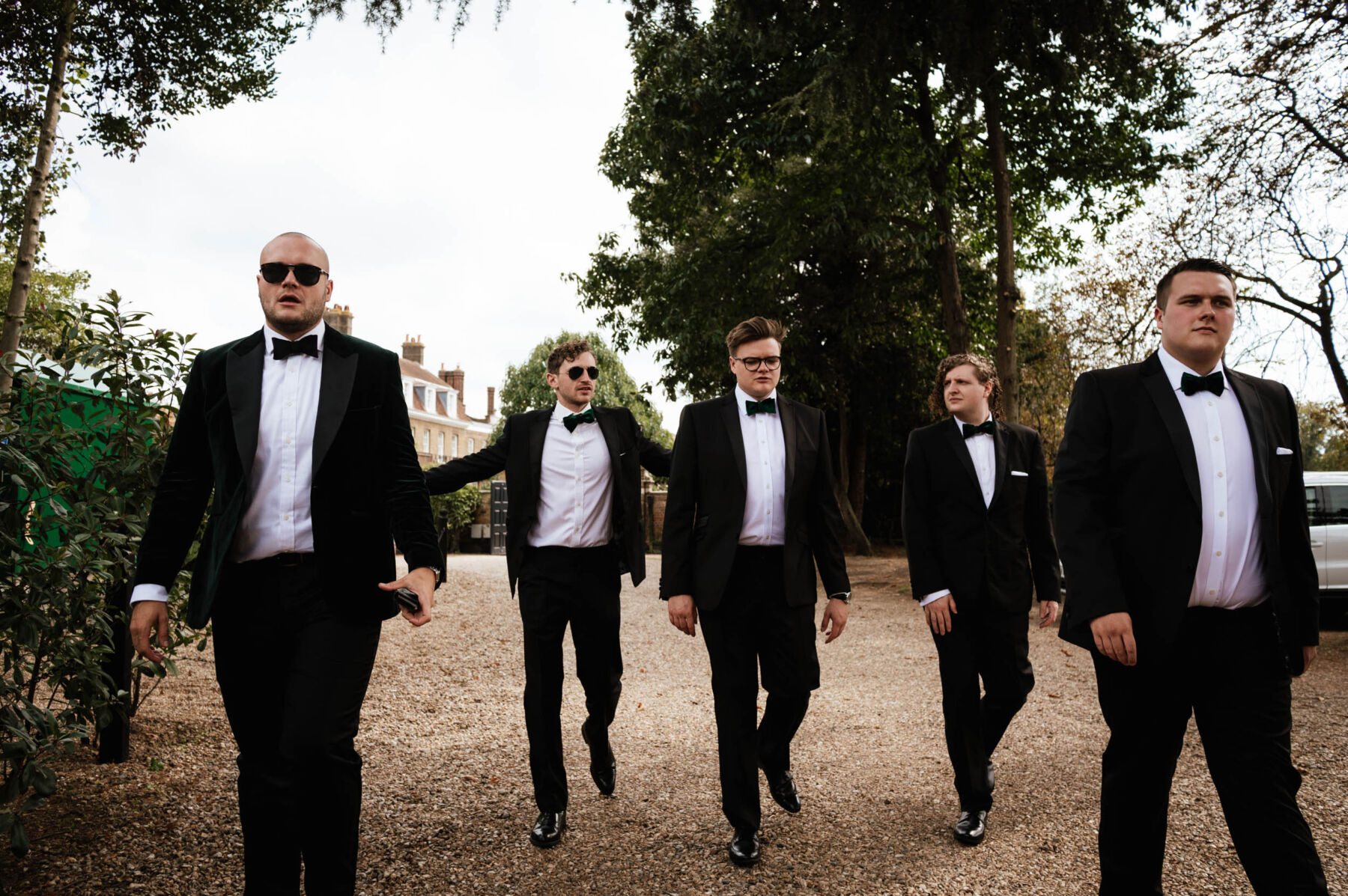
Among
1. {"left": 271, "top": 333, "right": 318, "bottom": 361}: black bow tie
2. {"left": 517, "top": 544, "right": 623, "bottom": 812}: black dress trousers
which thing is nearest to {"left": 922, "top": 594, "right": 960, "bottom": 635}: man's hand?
{"left": 517, "top": 544, "right": 623, "bottom": 812}: black dress trousers

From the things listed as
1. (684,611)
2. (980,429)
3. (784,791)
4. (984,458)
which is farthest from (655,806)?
(980,429)

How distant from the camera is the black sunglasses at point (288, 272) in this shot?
306cm

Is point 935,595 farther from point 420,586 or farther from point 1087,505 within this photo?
point 420,586

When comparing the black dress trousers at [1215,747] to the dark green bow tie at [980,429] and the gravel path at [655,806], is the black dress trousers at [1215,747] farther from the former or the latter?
the dark green bow tie at [980,429]

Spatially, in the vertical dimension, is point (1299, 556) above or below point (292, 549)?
below

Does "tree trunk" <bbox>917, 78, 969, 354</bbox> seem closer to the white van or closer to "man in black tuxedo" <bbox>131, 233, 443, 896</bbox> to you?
the white van

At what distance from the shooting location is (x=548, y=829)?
4.29 metres

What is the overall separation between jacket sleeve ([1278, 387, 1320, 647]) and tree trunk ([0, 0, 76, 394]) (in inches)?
353

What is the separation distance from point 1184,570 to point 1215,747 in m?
0.54

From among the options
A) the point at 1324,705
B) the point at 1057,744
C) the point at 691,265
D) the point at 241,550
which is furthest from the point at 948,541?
the point at 691,265

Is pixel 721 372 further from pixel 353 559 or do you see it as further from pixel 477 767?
pixel 353 559

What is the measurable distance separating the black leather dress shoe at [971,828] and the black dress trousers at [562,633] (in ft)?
5.78

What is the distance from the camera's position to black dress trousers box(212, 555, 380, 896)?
282 centimetres

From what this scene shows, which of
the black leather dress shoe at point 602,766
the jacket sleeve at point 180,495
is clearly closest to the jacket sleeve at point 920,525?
the black leather dress shoe at point 602,766
